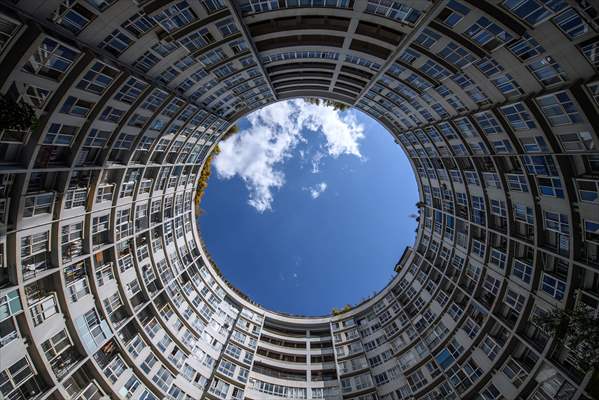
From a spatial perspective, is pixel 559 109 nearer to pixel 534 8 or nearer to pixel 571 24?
pixel 571 24

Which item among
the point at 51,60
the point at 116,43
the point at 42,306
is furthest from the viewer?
the point at 42,306

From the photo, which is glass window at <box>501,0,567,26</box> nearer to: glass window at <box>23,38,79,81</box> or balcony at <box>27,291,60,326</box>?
glass window at <box>23,38,79,81</box>

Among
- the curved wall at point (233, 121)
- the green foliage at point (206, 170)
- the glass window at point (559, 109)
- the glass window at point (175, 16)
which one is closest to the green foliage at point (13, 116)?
the curved wall at point (233, 121)

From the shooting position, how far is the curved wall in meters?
17.5

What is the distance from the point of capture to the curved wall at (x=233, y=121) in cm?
1753

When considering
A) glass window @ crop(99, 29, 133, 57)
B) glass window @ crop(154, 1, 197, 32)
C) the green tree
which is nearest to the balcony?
glass window @ crop(99, 29, 133, 57)

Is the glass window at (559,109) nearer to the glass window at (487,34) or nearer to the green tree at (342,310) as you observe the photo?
the glass window at (487,34)

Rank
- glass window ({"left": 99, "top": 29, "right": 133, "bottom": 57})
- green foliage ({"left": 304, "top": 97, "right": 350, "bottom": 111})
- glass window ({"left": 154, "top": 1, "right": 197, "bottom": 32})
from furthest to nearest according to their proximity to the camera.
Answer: green foliage ({"left": 304, "top": 97, "right": 350, "bottom": 111}) → glass window ({"left": 154, "top": 1, "right": 197, "bottom": 32}) → glass window ({"left": 99, "top": 29, "right": 133, "bottom": 57})

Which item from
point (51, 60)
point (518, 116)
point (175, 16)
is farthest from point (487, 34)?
point (51, 60)

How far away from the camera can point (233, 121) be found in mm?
41156

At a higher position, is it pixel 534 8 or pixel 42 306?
pixel 534 8

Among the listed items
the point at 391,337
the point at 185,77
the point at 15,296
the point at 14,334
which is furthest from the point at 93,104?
the point at 391,337

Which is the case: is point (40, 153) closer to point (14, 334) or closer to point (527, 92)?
point (14, 334)

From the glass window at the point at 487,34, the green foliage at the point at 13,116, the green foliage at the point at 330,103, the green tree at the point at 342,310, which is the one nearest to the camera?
the green foliage at the point at 13,116
